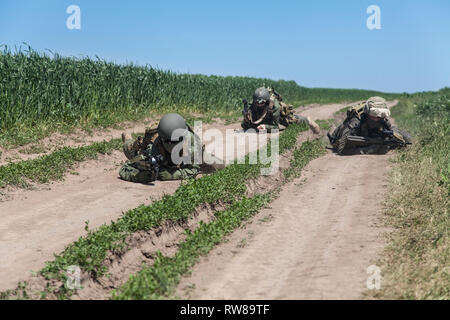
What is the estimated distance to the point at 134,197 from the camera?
9.20 meters

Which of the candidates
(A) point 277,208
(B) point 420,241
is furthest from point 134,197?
(B) point 420,241

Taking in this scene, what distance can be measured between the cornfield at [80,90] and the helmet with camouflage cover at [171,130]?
693cm

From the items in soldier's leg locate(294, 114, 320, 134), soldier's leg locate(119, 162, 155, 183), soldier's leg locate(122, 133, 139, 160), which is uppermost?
soldier's leg locate(294, 114, 320, 134)

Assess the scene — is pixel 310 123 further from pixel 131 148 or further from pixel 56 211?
pixel 56 211

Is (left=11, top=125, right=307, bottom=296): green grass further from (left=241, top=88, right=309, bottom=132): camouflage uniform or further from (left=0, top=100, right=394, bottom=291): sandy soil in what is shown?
(left=241, top=88, right=309, bottom=132): camouflage uniform

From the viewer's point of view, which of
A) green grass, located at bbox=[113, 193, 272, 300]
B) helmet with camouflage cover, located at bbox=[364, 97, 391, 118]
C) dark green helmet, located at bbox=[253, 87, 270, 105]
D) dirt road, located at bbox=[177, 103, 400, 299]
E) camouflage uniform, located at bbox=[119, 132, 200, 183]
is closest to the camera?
green grass, located at bbox=[113, 193, 272, 300]

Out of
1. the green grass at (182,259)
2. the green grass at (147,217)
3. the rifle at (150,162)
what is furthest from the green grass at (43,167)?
the green grass at (182,259)

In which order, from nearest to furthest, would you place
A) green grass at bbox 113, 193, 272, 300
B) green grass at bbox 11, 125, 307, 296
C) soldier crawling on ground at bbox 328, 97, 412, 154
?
green grass at bbox 113, 193, 272, 300
green grass at bbox 11, 125, 307, 296
soldier crawling on ground at bbox 328, 97, 412, 154

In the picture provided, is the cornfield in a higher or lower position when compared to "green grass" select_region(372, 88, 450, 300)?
higher

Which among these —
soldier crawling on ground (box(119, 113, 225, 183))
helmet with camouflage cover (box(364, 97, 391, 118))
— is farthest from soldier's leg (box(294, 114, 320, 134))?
soldier crawling on ground (box(119, 113, 225, 183))

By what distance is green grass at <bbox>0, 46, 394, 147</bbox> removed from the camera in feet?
49.8

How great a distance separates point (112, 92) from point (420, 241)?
52.4ft

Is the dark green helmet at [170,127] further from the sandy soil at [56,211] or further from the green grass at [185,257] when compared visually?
the green grass at [185,257]

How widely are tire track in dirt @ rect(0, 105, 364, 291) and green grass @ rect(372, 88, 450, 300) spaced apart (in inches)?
162
